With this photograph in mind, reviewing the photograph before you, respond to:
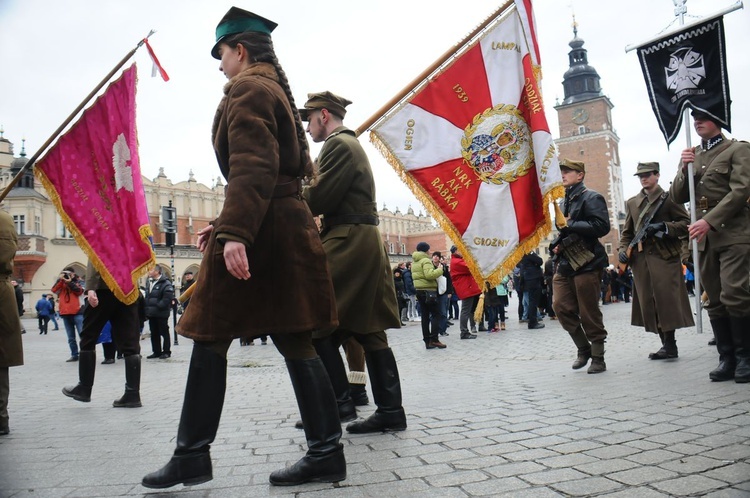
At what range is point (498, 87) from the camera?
5.63m

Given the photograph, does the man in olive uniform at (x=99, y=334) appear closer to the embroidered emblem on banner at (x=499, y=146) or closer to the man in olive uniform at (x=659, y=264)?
the embroidered emblem on banner at (x=499, y=146)

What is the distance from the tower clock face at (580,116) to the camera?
258ft

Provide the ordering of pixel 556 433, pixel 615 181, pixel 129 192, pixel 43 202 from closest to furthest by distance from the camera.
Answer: pixel 556 433, pixel 129 192, pixel 43 202, pixel 615 181

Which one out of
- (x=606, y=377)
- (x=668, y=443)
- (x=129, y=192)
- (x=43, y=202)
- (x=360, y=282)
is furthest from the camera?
(x=43, y=202)

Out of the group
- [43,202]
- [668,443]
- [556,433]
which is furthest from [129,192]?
[43,202]

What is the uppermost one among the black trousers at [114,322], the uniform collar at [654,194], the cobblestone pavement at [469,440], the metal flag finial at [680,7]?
the metal flag finial at [680,7]

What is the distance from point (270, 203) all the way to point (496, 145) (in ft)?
10.9

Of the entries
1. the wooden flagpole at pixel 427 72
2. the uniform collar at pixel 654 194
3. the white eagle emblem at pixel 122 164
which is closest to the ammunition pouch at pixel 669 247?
the uniform collar at pixel 654 194

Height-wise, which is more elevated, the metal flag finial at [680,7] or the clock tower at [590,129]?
the clock tower at [590,129]

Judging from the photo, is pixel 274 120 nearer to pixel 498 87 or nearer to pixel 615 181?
pixel 498 87

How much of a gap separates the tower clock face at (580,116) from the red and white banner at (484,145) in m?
79.1

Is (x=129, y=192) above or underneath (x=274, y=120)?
above

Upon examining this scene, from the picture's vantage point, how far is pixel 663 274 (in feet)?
20.7

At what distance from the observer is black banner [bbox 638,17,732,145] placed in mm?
5051
